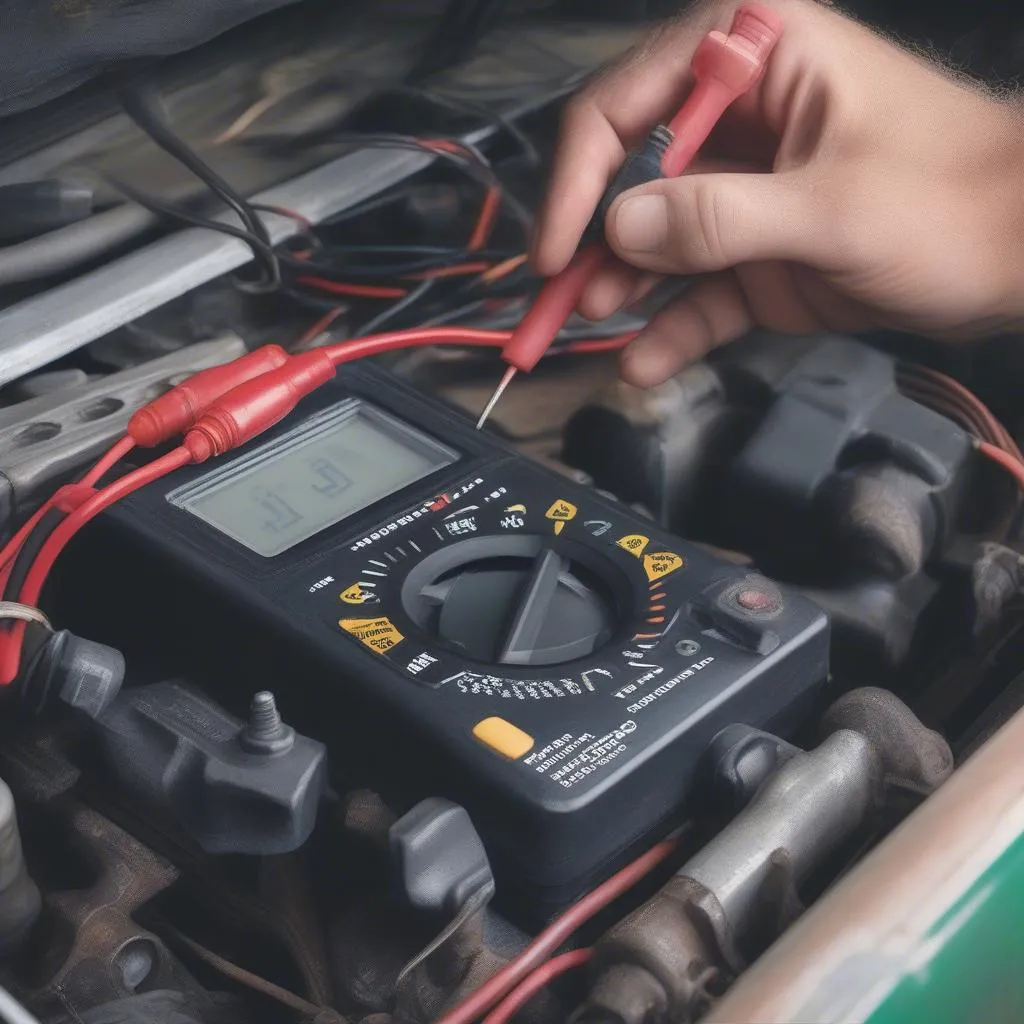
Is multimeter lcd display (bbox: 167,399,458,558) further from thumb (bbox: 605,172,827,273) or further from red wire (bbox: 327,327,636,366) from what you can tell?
thumb (bbox: 605,172,827,273)

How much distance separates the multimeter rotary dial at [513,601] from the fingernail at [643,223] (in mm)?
252

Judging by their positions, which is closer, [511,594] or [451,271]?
[511,594]

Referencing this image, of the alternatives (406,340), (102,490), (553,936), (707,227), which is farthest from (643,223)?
(553,936)

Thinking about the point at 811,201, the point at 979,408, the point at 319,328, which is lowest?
the point at 319,328

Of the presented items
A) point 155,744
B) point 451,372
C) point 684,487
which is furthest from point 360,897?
point 451,372

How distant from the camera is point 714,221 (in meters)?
0.92

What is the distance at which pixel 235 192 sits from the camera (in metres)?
1.08

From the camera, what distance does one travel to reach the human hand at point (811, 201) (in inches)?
37.3

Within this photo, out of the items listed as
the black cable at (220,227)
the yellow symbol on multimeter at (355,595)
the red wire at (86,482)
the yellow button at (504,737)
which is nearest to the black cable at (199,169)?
the black cable at (220,227)

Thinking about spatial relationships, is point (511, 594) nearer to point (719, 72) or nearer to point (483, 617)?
point (483, 617)

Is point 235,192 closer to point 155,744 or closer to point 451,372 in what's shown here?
point 451,372

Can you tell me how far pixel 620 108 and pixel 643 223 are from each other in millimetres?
173

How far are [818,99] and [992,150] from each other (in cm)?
13

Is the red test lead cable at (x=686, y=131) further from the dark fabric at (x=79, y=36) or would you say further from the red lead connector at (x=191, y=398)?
the dark fabric at (x=79, y=36)
